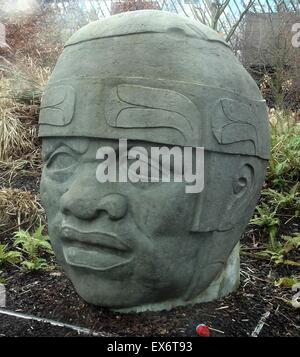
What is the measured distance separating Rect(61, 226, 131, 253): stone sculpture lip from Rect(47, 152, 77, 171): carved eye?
36cm

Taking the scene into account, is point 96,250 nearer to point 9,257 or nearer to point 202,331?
point 202,331

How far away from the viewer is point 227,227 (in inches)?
117

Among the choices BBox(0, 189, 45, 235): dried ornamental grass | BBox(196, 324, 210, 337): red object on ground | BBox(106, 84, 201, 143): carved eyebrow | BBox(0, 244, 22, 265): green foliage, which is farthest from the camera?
BBox(0, 189, 45, 235): dried ornamental grass

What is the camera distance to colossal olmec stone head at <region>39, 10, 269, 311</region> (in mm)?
2684

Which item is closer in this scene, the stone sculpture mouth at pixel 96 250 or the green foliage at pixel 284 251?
the stone sculpture mouth at pixel 96 250

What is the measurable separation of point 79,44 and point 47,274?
6.47ft

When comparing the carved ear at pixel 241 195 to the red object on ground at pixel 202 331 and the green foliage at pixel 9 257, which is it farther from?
the green foliage at pixel 9 257

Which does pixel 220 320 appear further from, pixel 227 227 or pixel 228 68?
pixel 228 68

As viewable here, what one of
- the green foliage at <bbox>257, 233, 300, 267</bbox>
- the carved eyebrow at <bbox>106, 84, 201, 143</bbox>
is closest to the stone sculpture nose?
the carved eyebrow at <bbox>106, 84, 201, 143</bbox>

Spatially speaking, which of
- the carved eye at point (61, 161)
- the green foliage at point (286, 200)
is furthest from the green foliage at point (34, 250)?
the green foliage at point (286, 200)

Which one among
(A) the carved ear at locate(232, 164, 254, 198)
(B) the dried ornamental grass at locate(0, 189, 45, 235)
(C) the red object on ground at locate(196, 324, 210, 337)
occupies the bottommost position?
(C) the red object on ground at locate(196, 324, 210, 337)

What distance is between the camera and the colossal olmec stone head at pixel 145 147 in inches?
106

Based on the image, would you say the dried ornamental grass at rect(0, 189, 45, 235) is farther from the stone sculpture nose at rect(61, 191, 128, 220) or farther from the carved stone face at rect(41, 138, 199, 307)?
the stone sculpture nose at rect(61, 191, 128, 220)

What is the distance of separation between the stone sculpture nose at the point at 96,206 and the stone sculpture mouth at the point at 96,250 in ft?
0.34
